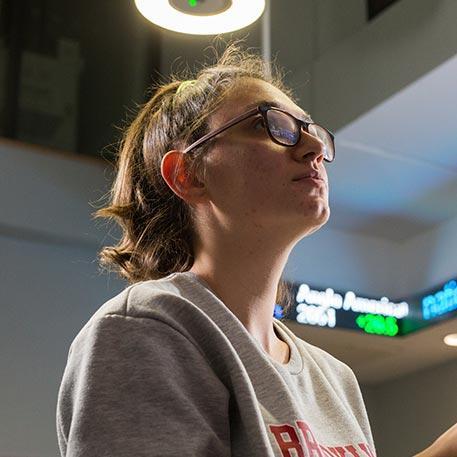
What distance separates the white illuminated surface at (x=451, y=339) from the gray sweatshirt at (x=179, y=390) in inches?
200

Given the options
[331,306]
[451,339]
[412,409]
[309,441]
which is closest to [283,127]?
[309,441]

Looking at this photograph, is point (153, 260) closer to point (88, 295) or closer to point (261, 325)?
point (261, 325)

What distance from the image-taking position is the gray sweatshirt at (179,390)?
1191 mm

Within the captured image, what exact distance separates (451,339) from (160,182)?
5077 millimetres

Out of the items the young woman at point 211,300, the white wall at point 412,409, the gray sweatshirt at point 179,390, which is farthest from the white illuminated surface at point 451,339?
the gray sweatshirt at point 179,390

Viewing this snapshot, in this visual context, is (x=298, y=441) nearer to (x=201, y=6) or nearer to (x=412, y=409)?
(x=201, y=6)

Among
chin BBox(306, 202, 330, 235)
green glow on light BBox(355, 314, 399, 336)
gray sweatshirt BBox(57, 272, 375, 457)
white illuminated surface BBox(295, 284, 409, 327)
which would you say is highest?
white illuminated surface BBox(295, 284, 409, 327)

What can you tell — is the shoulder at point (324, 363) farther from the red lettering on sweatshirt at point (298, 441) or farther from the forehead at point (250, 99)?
the forehead at point (250, 99)

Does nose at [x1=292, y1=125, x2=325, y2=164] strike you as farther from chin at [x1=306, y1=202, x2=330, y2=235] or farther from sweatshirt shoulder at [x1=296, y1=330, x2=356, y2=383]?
sweatshirt shoulder at [x1=296, y1=330, x2=356, y2=383]

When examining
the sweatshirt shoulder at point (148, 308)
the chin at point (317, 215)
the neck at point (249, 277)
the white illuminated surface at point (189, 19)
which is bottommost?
the sweatshirt shoulder at point (148, 308)

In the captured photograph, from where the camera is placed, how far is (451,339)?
6453 millimetres

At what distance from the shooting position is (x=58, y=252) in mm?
6406

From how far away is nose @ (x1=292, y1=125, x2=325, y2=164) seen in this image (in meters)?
1.53

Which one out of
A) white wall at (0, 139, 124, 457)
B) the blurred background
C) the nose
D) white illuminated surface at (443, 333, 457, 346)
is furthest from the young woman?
white illuminated surface at (443, 333, 457, 346)
